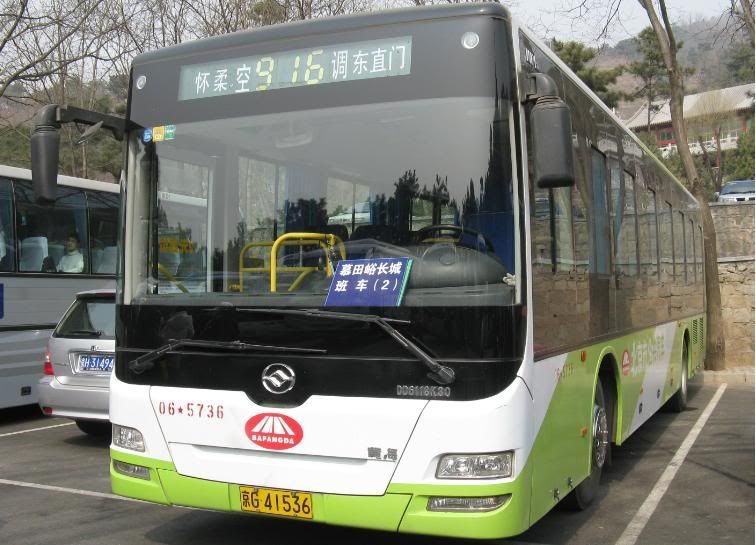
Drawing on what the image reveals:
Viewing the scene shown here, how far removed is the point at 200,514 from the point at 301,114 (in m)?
3.04

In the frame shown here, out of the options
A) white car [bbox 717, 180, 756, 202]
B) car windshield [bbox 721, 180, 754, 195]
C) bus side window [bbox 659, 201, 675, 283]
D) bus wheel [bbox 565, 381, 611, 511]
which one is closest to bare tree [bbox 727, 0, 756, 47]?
bus side window [bbox 659, 201, 675, 283]

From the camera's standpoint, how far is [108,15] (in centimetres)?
1861

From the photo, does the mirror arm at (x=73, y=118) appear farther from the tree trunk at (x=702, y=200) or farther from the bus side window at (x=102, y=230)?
the tree trunk at (x=702, y=200)

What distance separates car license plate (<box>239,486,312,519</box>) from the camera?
179 inches

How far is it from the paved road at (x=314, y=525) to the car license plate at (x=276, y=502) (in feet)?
→ 3.08

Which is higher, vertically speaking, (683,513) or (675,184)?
(675,184)

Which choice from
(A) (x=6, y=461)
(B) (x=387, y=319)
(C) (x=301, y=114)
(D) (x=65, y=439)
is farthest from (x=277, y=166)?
(D) (x=65, y=439)

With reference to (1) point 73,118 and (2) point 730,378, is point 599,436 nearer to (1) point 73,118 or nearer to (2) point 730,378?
(1) point 73,118

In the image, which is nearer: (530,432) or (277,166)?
(530,432)

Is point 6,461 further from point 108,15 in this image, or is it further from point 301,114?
point 108,15

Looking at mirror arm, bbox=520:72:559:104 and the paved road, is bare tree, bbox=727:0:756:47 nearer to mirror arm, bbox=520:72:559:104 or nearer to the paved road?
the paved road

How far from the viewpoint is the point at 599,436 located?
638cm

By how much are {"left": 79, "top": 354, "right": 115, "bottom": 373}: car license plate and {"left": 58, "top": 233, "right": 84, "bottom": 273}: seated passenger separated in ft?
9.22

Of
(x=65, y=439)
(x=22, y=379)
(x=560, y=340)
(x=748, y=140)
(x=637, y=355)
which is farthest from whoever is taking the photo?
(x=748, y=140)
